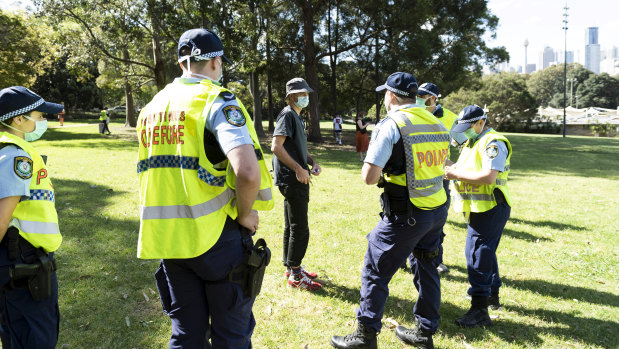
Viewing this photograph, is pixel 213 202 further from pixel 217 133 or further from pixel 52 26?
pixel 52 26

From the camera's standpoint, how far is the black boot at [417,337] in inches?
Answer: 140

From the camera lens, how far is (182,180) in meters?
2.21

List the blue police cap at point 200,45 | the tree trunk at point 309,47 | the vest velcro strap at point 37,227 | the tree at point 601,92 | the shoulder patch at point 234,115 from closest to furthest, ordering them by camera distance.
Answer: the shoulder patch at point 234,115 < the blue police cap at point 200,45 < the vest velcro strap at point 37,227 < the tree trunk at point 309,47 < the tree at point 601,92

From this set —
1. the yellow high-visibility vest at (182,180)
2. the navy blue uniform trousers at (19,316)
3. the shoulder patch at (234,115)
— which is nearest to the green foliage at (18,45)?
the navy blue uniform trousers at (19,316)

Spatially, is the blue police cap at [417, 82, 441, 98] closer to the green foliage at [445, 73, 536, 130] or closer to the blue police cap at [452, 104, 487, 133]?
the blue police cap at [452, 104, 487, 133]

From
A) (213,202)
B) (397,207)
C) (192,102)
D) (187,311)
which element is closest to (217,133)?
(192,102)

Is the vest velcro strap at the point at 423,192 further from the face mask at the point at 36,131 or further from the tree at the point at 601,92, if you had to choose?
the tree at the point at 601,92

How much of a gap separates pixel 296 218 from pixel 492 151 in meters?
2.20

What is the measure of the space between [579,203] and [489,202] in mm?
7908

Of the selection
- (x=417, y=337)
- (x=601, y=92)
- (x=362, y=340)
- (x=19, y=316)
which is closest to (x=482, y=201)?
(x=417, y=337)

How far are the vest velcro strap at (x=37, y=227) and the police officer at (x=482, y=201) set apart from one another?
3.54 metres

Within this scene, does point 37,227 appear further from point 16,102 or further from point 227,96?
point 227,96

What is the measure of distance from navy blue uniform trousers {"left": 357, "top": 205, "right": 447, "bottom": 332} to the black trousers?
4.22ft

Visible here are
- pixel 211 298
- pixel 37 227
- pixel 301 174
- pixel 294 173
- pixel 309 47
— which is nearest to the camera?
pixel 211 298
